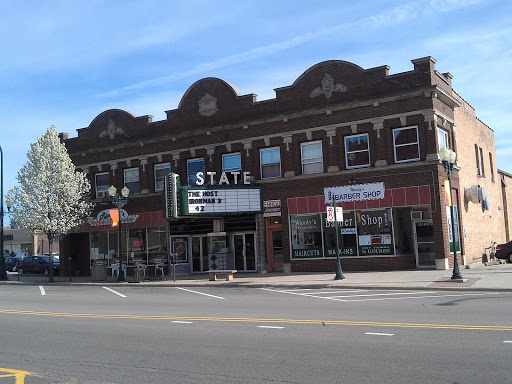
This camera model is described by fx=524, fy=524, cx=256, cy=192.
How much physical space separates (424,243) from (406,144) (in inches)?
180

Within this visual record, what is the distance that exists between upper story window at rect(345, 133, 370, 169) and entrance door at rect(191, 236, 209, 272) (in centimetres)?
953

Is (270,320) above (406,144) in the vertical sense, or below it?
below

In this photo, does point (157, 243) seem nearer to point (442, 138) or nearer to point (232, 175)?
point (232, 175)

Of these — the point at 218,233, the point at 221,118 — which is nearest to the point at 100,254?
the point at 218,233

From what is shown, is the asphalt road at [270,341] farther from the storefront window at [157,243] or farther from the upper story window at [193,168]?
the storefront window at [157,243]

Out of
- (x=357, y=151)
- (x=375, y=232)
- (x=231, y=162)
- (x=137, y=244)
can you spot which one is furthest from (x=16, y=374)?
(x=137, y=244)

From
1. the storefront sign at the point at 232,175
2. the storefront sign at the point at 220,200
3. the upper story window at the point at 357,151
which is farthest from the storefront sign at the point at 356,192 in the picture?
the storefront sign at the point at 232,175

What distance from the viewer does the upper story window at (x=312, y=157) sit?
85.5ft

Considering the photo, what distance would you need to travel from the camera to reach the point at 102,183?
3356 centimetres

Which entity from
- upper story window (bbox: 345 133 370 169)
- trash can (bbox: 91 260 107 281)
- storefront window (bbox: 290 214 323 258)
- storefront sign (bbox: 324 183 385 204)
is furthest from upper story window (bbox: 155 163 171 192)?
upper story window (bbox: 345 133 370 169)

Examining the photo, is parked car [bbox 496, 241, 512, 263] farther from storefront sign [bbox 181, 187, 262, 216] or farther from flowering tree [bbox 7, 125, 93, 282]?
flowering tree [bbox 7, 125, 93, 282]

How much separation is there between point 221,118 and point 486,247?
630 inches

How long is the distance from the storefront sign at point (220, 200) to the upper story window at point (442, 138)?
29.8 ft

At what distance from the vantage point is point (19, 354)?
937cm
